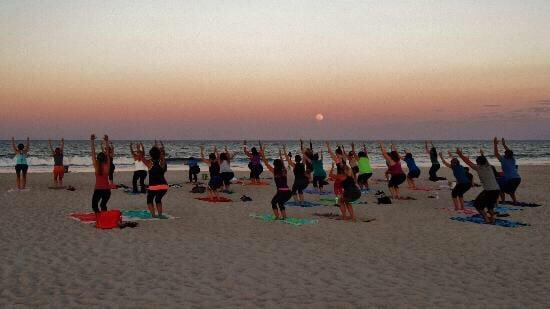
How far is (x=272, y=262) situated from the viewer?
853 cm

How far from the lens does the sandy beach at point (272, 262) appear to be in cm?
659

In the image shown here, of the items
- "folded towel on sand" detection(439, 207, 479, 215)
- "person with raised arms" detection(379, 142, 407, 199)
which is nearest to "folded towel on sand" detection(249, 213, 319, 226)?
"folded towel on sand" detection(439, 207, 479, 215)

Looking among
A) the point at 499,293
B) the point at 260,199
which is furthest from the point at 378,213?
the point at 499,293

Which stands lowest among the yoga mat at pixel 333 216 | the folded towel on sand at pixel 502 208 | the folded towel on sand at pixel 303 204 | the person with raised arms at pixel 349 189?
the folded towel on sand at pixel 502 208

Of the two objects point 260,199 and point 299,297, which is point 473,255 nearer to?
Answer: point 299,297

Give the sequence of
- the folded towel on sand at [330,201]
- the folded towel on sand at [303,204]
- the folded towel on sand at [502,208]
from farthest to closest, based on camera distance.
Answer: the folded towel on sand at [330,201] < the folded towel on sand at [303,204] < the folded towel on sand at [502,208]

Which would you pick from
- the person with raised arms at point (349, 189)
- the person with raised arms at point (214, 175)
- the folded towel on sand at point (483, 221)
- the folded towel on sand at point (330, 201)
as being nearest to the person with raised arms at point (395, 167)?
the folded towel on sand at point (330, 201)

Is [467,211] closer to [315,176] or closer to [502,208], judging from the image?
[502,208]

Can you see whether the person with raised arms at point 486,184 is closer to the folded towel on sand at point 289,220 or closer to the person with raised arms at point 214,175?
the folded towel on sand at point 289,220

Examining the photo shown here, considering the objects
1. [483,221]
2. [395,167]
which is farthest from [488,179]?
[395,167]

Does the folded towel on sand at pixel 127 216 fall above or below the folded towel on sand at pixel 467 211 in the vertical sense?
above

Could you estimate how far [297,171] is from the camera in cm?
1439

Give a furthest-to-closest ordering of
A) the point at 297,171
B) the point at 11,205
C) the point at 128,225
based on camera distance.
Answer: the point at 11,205
the point at 297,171
the point at 128,225

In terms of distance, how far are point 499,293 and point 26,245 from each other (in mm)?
8503
